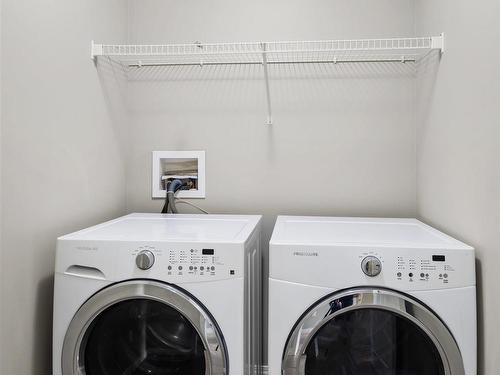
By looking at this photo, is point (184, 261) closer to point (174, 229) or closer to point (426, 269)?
point (174, 229)

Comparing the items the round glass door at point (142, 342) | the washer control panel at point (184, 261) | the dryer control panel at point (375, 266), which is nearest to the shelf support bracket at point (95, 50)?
the washer control panel at point (184, 261)

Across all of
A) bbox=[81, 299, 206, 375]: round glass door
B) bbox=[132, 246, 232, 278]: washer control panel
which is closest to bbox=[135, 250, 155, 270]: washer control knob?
bbox=[132, 246, 232, 278]: washer control panel

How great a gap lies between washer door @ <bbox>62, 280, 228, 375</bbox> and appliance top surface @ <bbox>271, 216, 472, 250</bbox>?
37 cm

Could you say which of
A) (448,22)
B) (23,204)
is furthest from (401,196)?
(23,204)

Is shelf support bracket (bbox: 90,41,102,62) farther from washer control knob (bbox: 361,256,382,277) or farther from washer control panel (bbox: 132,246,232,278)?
washer control knob (bbox: 361,256,382,277)

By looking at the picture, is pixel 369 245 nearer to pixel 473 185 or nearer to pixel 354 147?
pixel 473 185

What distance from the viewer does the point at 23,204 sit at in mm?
1246

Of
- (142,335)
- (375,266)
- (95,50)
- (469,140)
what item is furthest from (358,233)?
(95,50)

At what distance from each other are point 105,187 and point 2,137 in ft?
2.25

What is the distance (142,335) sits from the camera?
4.45 feet

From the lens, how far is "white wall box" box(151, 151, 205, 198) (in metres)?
2.01

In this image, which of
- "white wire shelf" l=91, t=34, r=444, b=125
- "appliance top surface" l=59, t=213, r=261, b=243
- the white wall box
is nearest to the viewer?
"appliance top surface" l=59, t=213, r=261, b=243

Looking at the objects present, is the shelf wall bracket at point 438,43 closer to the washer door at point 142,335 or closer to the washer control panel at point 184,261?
the washer control panel at point 184,261

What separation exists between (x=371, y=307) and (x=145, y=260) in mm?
743
